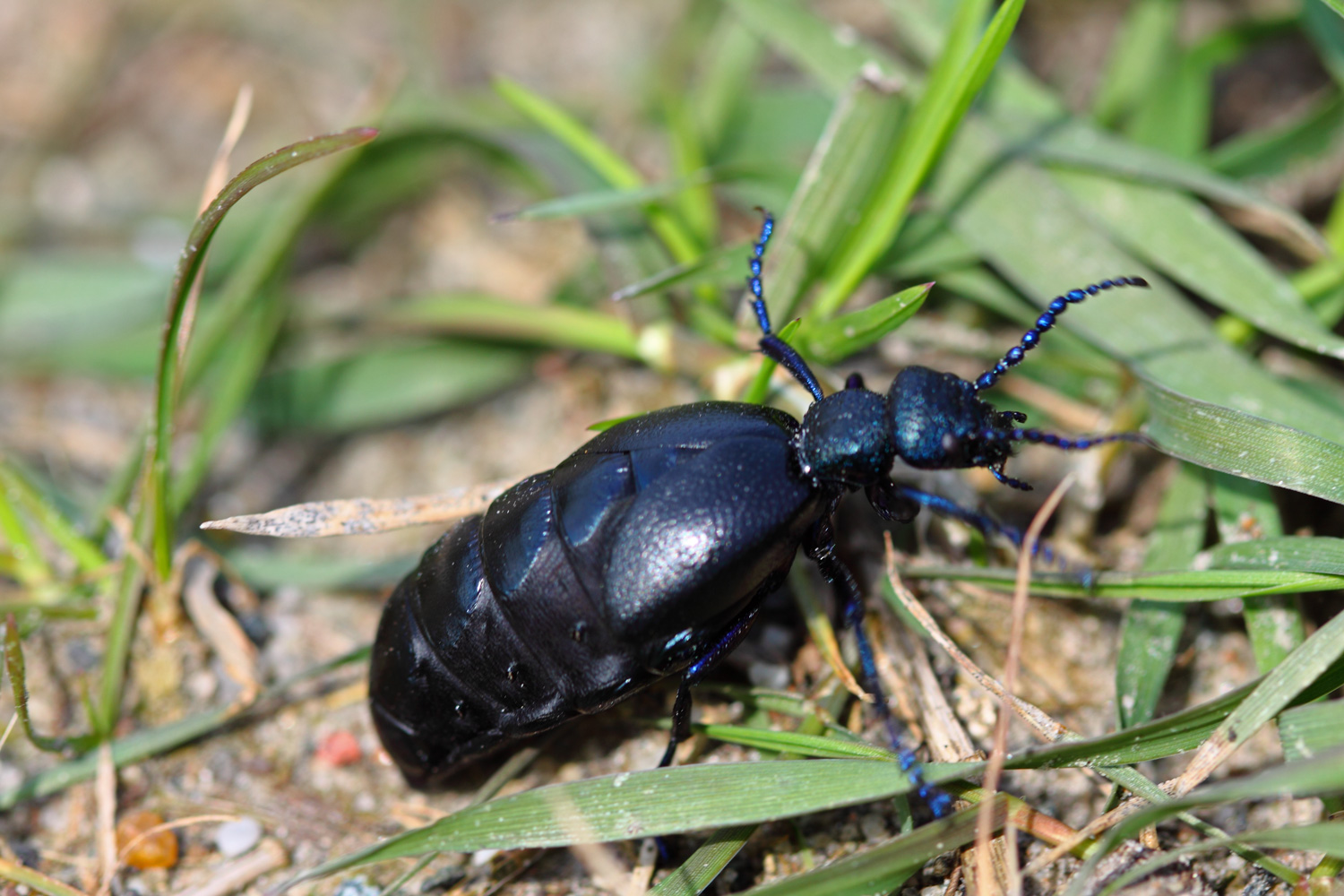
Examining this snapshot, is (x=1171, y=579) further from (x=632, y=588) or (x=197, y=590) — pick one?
(x=197, y=590)

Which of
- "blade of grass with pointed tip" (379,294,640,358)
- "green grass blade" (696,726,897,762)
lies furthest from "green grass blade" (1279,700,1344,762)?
"blade of grass with pointed tip" (379,294,640,358)

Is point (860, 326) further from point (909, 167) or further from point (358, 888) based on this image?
point (358, 888)

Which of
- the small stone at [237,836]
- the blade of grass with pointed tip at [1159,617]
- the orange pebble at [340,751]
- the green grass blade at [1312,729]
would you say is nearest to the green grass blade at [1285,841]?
the green grass blade at [1312,729]

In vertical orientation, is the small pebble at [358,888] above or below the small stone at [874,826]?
below

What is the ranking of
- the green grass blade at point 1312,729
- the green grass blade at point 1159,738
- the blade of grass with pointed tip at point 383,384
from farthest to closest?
the blade of grass with pointed tip at point 383,384 → the green grass blade at point 1159,738 → the green grass blade at point 1312,729

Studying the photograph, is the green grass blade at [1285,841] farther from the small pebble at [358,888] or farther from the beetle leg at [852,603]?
the small pebble at [358,888]

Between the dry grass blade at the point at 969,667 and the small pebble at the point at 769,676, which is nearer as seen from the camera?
the dry grass blade at the point at 969,667

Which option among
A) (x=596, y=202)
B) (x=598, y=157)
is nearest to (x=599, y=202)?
(x=596, y=202)
